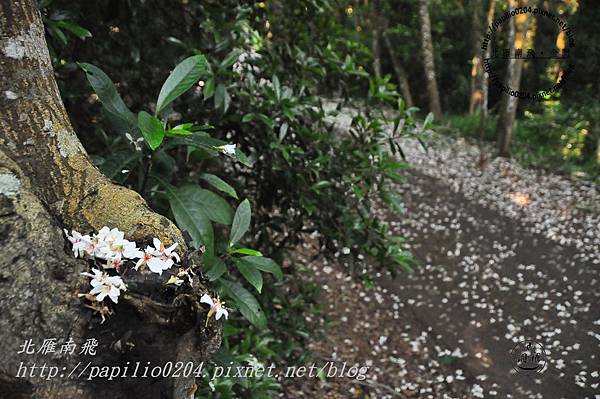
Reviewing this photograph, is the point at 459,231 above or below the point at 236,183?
below

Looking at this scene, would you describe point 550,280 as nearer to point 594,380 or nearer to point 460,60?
point 594,380

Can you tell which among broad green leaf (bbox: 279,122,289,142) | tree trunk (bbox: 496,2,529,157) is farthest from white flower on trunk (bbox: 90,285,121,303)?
tree trunk (bbox: 496,2,529,157)

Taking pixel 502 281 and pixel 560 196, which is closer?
pixel 502 281

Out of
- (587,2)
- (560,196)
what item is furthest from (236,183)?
(587,2)

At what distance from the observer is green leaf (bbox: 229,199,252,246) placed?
1.45m

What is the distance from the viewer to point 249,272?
1.40 meters

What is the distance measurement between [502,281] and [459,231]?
50.4 inches

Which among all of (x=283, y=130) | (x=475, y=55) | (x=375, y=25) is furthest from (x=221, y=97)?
(x=375, y=25)

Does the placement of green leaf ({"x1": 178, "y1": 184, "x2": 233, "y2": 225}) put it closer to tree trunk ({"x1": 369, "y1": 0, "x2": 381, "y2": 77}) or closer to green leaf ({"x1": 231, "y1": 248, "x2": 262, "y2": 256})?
green leaf ({"x1": 231, "y1": 248, "x2": 262, "y2": 256})

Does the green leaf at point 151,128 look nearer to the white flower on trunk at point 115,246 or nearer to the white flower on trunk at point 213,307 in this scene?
the white flower on trunk at point 115,246

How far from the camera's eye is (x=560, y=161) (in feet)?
25.0

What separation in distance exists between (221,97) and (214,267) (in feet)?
3.10

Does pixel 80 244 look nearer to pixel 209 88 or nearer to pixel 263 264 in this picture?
pixel 263 264

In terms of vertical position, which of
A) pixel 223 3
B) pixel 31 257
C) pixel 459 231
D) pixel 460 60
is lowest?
pixel 459 231
